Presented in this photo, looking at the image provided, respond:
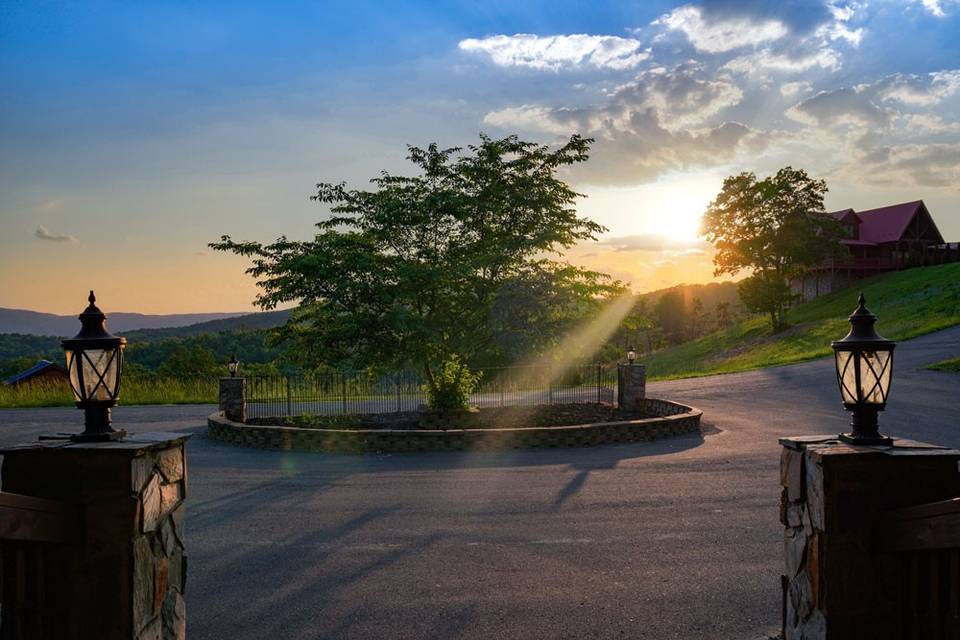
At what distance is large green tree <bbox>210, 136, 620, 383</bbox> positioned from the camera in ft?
52.3

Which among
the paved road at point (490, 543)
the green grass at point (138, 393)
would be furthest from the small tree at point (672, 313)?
the paved road at point (490, 543)

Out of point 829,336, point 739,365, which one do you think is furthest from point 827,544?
point 829,336

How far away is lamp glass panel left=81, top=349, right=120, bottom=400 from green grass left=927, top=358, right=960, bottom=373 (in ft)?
89.9

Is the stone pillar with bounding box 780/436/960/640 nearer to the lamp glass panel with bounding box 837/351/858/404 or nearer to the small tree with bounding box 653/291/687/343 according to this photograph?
the lamp glass panel with bounding box 837/351/858/404

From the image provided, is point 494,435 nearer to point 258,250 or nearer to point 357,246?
point 357,246

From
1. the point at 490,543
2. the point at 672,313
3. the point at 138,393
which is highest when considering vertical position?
the point at 672,313

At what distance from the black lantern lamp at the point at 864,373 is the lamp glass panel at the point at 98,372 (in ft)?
14.8

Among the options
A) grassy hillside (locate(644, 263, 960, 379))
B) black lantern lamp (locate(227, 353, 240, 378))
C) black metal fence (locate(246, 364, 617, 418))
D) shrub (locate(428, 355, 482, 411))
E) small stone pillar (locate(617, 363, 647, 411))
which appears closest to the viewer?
shrub (locate(428, 355, 482, 411))

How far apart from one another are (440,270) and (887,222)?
6200cm

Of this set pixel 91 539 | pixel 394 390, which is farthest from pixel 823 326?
pixel 91 539

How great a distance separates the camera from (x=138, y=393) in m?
23.7

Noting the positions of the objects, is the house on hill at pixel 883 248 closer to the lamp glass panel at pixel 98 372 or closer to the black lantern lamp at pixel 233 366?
the black lantern lamp at pixel 233 366

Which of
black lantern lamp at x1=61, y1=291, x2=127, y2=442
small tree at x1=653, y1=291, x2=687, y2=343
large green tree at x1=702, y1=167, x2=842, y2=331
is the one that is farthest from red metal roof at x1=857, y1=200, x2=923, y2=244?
black lantern lamp at x1=61, y1=291, x2=127, y2=442

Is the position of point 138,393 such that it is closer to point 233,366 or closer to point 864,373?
point 233,366
